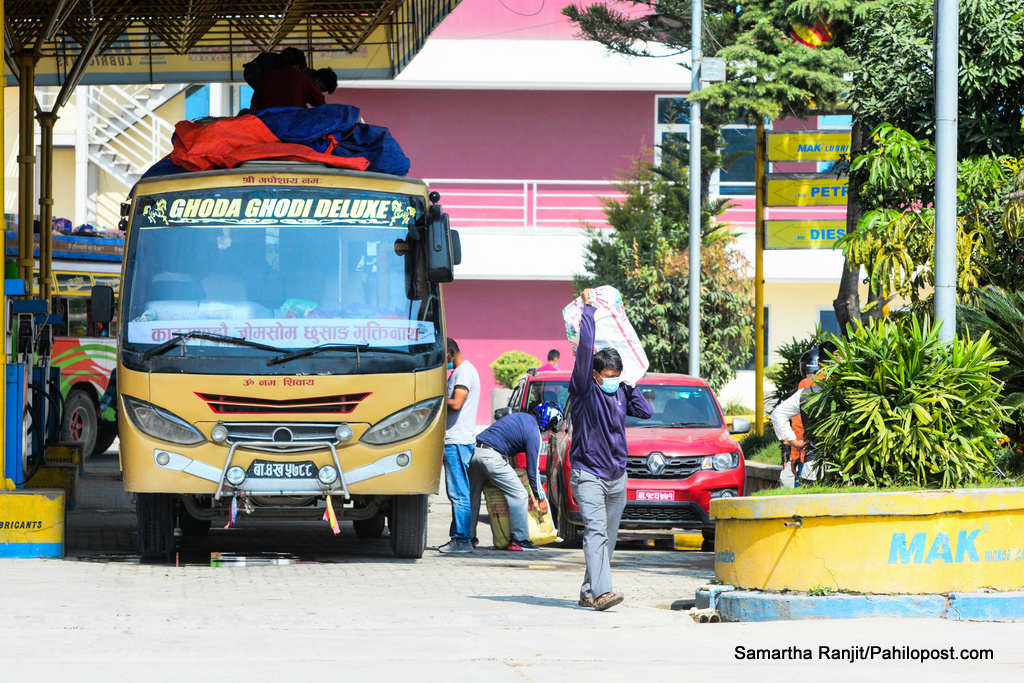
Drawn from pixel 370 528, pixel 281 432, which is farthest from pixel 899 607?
pixel 370 528

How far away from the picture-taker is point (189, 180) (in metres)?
10.9

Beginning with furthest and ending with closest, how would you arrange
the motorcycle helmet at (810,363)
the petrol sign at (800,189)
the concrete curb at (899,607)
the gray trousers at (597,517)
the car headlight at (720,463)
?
the petrol sign at (800,189) < the motorcycle helmet at (810,363) < the car headlight at (720,463) < the gray trousers at (597,517) < the concrete curb at (899,607)

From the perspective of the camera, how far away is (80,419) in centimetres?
2105

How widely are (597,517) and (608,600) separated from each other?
557mm

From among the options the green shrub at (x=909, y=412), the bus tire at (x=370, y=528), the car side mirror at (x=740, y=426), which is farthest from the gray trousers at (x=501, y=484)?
the green shrub at (x=909, y=412)

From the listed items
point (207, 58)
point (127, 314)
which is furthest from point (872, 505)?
point (207, 58)

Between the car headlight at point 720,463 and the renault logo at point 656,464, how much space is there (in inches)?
15.9

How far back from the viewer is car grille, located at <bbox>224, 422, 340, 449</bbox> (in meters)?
10.6

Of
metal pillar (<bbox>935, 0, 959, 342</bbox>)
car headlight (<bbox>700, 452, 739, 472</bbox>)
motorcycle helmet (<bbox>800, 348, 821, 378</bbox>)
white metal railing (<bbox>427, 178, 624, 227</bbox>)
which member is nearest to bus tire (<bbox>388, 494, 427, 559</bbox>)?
car headlight (<bbox>700, 452, 739, 472</bbox>)

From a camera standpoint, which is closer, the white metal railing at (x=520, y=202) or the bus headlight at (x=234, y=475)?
the bus headlight at (x=234, y=475)

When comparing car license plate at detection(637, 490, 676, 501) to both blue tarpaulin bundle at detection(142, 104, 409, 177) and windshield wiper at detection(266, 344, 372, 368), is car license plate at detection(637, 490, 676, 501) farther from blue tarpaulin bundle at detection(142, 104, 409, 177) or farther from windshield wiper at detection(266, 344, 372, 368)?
blue tarpaulin bundle at detection(142, 104, 409, 177)

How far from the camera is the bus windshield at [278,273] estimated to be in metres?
10.6

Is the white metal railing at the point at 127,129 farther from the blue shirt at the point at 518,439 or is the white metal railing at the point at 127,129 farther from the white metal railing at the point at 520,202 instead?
the blue shirt at the point at 518,439

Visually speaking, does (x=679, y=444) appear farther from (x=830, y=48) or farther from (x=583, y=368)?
(x=830, y=48)
